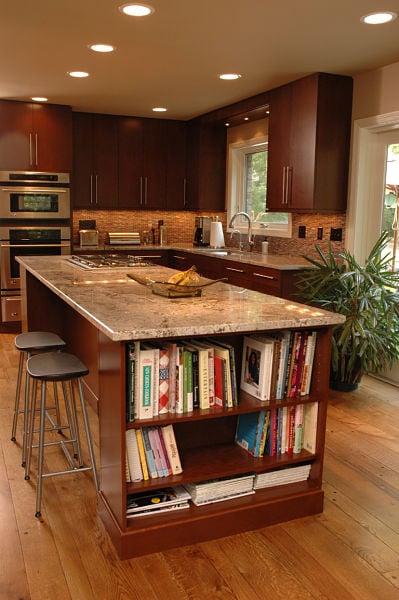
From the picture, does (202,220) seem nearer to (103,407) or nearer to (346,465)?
(346,465)

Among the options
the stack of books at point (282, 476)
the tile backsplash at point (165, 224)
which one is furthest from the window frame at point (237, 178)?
the stack of books at point (282, 476)

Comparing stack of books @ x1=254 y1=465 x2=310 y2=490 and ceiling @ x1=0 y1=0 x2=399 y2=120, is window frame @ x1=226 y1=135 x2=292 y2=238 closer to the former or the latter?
ceiling @ x1=0 y1=0 x2=399 y2=120

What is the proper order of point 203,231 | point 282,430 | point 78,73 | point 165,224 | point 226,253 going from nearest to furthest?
point 282,430 < point 78,73 < point 226,253 < point 203,231 < point 165,224

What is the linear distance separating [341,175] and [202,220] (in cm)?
235

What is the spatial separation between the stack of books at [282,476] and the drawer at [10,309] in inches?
169

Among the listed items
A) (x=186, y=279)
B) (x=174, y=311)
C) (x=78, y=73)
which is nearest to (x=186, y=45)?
(x=78, y=73)

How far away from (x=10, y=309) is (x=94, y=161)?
1.88 m

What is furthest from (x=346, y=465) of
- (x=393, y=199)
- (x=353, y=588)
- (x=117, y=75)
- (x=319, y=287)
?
(x=117, y=75)

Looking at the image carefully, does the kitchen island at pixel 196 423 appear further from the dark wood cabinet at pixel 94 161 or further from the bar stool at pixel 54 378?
the dark wood cabinet at pixel 94 161

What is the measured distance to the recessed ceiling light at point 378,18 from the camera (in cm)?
317

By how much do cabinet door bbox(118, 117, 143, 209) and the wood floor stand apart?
13.9 ft

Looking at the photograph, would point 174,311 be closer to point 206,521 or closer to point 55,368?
point 55,368

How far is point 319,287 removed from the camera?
4.12 m

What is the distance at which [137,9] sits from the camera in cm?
315
